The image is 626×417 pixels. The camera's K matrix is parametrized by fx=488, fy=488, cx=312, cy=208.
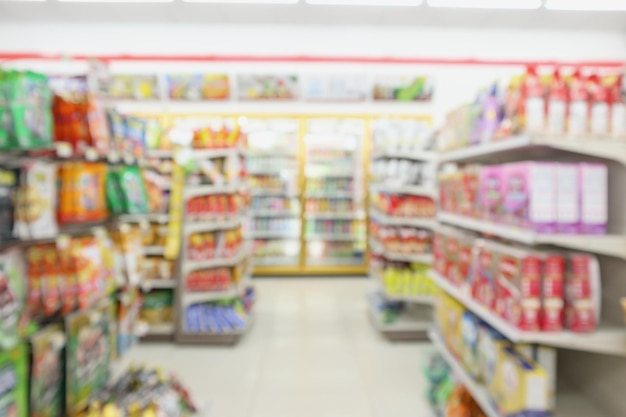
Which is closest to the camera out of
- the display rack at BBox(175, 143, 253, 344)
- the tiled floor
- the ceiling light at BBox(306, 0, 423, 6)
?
the tiled floor

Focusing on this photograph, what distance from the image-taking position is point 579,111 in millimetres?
2086

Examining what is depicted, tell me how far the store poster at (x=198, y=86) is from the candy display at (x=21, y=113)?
566cm

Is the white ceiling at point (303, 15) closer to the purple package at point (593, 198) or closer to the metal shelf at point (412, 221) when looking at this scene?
the metal shelf at point (412, 221)

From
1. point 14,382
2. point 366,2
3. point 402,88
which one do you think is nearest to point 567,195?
point 14,382

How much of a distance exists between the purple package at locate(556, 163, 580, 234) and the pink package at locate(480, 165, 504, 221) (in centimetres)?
31

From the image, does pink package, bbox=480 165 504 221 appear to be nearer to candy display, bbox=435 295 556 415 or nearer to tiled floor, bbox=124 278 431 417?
candy display, bbox=435 295 556 415

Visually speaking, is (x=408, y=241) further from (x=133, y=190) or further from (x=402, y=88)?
(x=402, y=88)

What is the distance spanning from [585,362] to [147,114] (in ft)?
23.5

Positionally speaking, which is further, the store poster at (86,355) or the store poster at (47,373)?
the store poster at (86,355)

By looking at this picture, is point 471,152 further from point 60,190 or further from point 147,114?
point 147,114

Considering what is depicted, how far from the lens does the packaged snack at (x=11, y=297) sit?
1.85m

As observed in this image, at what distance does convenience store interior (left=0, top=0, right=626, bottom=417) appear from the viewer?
209 cm

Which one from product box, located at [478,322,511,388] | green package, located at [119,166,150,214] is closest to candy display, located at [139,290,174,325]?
green package, located at [119,166,150,214]

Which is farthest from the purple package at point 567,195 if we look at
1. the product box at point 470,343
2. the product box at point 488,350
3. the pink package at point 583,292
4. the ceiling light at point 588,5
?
the ceiling light at point 588,5
